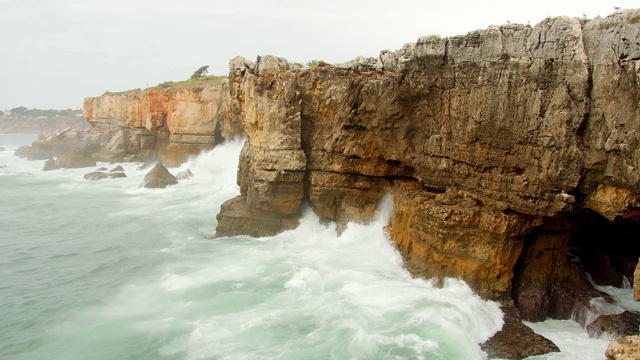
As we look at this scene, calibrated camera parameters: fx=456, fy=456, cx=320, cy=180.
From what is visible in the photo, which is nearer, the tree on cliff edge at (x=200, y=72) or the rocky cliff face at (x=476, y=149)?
the rocky cliff face at (x=476, y=149)

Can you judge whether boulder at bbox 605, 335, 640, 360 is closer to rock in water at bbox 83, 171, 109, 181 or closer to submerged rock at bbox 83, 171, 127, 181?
submerged rock at bbox 83, 171, 127, 181

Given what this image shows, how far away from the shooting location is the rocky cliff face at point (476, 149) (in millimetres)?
10133

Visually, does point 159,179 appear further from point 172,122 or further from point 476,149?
point 476,149

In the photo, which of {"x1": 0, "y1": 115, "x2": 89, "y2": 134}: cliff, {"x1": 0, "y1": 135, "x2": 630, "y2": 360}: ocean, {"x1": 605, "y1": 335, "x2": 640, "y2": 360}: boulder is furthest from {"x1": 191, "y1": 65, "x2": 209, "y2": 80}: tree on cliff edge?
{"x1": 0, "y1": 115, "x2": 89, "y2": 134}: cliff

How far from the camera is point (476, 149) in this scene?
12.7 meters

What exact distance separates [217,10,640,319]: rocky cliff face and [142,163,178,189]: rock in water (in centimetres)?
1395

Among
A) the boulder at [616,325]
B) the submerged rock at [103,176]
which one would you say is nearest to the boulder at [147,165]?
the submerged rock at [103,176]

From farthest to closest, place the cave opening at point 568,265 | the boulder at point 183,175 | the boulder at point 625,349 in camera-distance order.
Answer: the boulder at point 183,175 < the cave opening at point 568,265 < the boulder at point 625,349

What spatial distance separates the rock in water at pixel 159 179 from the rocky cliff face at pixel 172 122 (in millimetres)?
5629

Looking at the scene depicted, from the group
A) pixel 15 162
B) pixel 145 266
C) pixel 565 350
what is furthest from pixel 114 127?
pixel 565 350

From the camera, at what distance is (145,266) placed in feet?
54.8

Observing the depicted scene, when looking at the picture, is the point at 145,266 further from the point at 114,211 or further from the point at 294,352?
the point at 114,211

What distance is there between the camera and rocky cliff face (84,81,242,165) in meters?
36.3

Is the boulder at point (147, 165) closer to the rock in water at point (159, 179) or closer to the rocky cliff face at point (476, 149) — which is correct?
the rock in water at point (159, 179)
